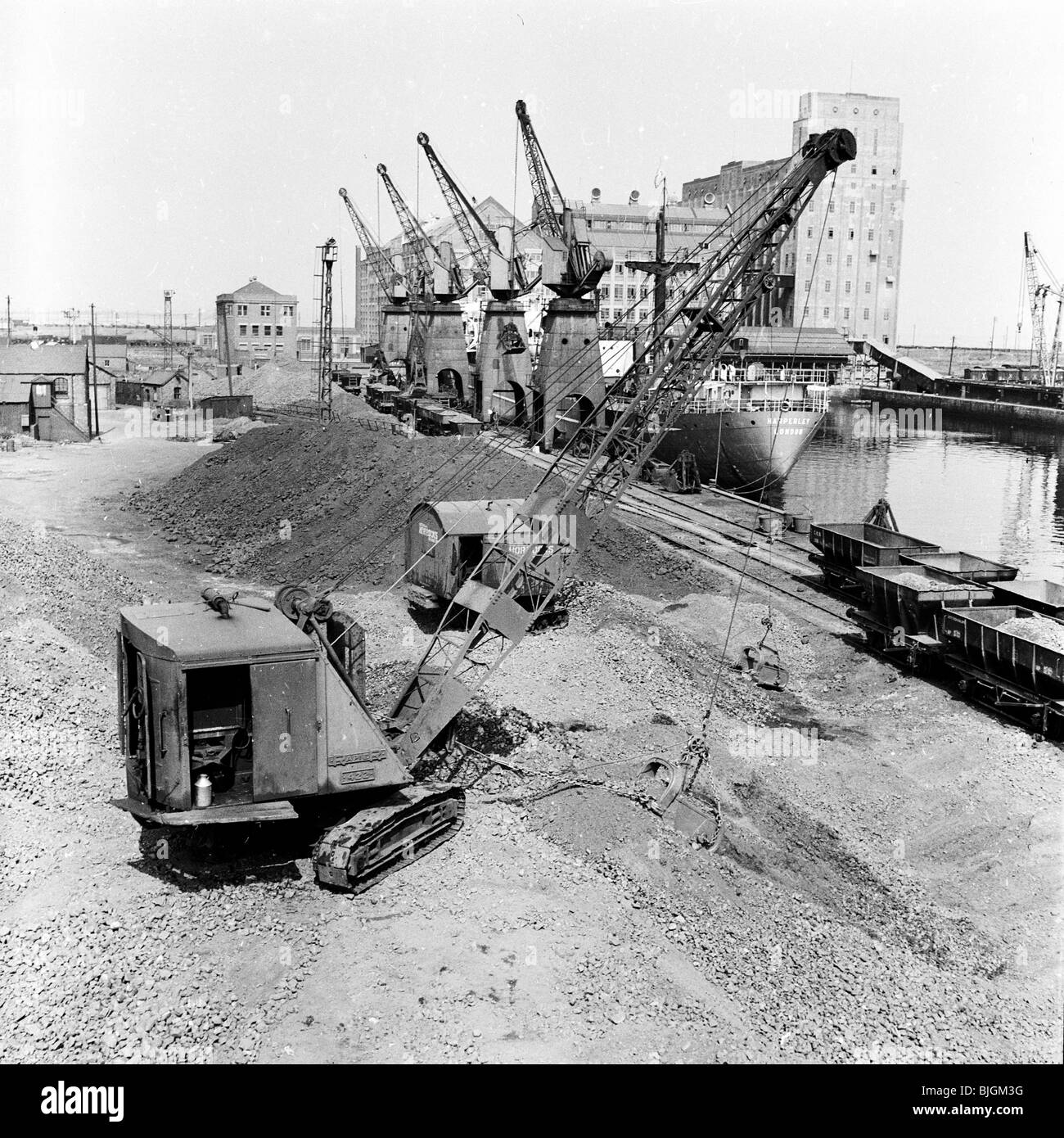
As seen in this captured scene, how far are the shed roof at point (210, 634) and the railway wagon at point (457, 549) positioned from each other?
9415 millimetres

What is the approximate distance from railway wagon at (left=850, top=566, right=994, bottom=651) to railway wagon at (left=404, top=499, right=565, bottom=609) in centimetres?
660

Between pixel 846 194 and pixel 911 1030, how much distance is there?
370ft

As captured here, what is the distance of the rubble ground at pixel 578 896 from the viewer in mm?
9086

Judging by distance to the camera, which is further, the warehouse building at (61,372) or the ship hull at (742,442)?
the warehouse building at (61,372)

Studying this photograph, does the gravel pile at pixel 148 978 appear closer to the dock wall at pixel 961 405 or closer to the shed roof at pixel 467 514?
the shed roof at pixel 467 514

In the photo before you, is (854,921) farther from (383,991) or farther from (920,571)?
(920,571)

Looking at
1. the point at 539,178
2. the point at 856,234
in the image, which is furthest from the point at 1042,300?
the point at 539,178

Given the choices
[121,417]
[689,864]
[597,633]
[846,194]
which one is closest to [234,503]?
[597,633]

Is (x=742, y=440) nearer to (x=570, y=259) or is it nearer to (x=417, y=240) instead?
(x=570, y=259)

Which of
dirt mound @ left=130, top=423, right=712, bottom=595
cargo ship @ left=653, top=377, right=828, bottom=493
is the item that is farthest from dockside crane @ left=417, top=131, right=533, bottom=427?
dirt mound @ left=130, top=423, right=712, bottom=595

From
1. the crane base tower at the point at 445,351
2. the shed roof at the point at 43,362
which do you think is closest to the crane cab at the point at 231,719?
the shed roof at the point at 43,362

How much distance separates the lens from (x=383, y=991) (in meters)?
9.33

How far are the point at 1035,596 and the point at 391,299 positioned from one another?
61.9m

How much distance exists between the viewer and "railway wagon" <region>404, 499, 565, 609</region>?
69.4 ft
